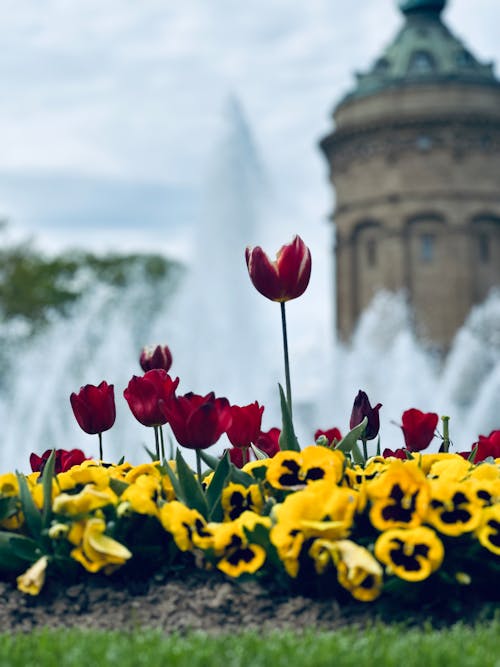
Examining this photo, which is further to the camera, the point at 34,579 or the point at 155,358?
the point at 155,358

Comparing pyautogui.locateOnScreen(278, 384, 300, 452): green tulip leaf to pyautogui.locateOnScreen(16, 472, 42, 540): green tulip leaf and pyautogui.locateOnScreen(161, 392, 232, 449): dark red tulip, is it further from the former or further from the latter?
pyautogui.locateOnScreen(16, 472, 42, 540): green tulip leaf

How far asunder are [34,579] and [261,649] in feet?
4.03

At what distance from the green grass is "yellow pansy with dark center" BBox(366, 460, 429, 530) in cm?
53

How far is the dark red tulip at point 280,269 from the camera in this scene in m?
5.98

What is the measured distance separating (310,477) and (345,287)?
4179 centimetres

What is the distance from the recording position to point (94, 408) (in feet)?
21.3

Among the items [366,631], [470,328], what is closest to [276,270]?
[366,631]

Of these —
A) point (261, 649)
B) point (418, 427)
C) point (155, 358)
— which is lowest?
point (261, 649)

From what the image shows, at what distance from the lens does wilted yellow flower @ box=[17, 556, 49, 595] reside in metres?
5.18

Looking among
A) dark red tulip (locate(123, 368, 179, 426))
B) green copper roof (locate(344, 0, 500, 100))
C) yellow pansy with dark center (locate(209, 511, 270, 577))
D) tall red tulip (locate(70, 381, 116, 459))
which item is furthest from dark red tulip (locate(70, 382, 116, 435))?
green copper roof (locate(344, 0, 500, 100))

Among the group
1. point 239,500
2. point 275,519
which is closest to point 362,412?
point 239,500

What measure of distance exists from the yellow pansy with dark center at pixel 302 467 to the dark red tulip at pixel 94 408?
1.21 m

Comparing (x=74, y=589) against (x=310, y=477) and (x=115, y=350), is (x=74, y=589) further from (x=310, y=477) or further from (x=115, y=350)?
(x=115, y=350)

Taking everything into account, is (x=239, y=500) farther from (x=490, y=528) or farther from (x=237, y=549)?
(x=490, y=528)
